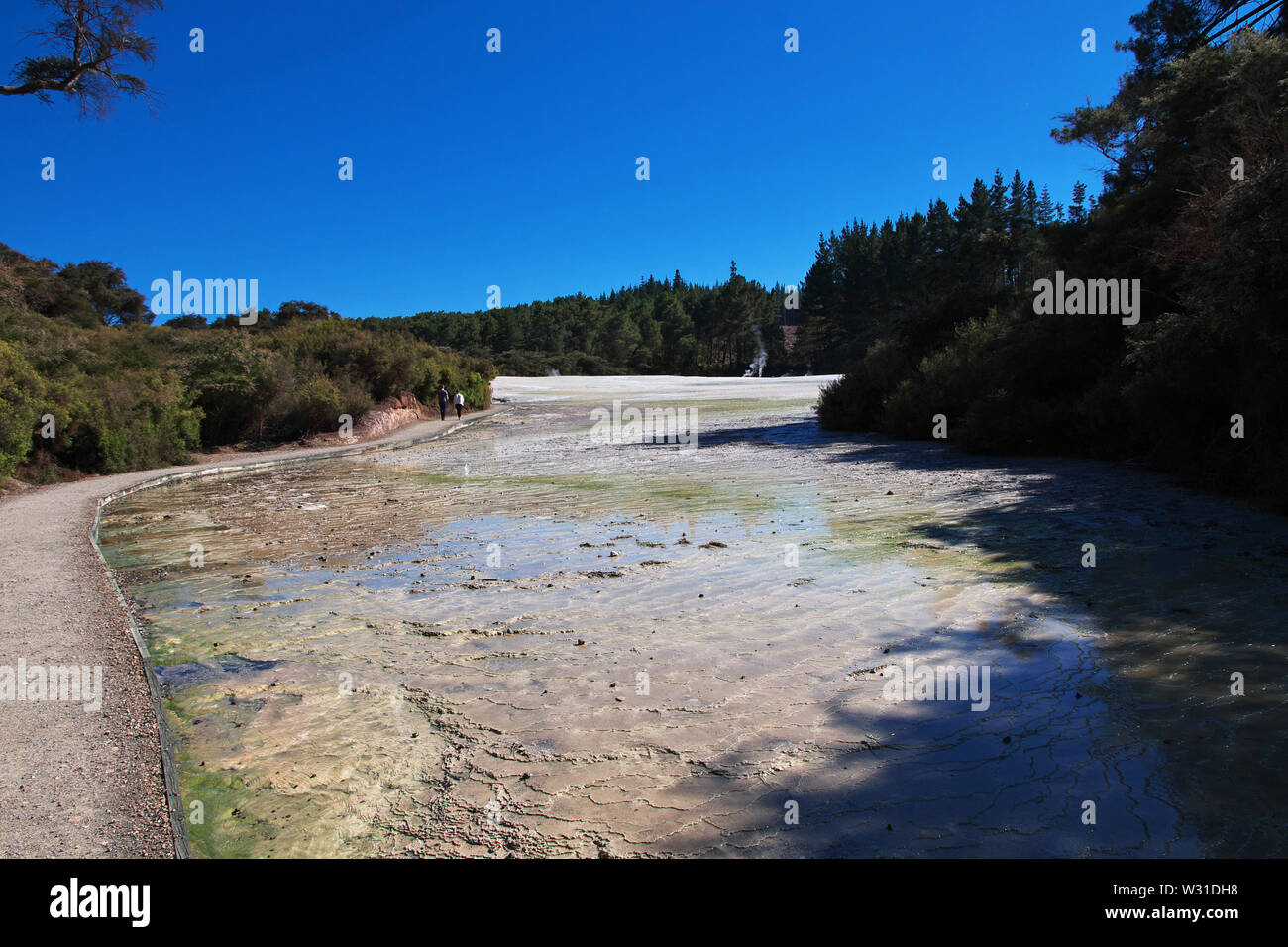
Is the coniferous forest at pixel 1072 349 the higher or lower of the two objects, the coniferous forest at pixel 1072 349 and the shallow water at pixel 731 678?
the higher

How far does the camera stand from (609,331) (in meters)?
111


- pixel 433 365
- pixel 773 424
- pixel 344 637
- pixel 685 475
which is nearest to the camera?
pixel 344 637

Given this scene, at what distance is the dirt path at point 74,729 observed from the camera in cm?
337

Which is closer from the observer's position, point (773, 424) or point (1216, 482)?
point (1216, 482)

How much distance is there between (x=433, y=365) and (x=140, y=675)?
1370 inches

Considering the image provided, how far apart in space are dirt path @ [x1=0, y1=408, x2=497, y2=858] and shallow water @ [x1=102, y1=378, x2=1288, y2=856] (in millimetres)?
270

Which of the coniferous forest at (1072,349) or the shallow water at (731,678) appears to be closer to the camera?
the shallow water at (731,678)

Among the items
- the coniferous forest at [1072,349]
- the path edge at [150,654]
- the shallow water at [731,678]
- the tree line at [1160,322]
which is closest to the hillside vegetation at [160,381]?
the coniferous forest at [1072,349]

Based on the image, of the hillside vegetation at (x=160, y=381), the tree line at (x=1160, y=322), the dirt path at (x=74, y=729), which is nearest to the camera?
the dirt path at (x=74, y=729)

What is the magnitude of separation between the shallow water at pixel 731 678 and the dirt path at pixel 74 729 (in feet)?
0.89

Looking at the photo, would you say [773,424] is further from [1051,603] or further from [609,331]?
[609,331]

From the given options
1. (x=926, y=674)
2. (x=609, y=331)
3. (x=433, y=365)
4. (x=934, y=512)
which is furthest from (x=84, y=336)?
(x=609, y=331)

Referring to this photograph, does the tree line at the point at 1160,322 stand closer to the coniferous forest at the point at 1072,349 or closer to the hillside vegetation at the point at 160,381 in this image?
the coniferous forest at the point at 1072,349
